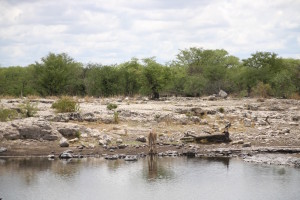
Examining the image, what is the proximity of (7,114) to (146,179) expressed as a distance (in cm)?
1371

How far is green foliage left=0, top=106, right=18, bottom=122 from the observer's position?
3131 cm

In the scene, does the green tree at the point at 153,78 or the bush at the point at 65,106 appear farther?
the green tree at the point at 153,78

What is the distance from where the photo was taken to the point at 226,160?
26.6 metres

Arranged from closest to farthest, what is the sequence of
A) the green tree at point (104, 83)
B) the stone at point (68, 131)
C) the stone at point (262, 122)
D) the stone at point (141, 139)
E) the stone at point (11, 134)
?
the stone at point (11, 134) < the stone at point (68, 131) < the stone at point (141, 139) < the stone at point (262, 122) < the green tree at point (104, 83)

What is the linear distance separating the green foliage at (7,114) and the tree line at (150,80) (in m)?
27.5

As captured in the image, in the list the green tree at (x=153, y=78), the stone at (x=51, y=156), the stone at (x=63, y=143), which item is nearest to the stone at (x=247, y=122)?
the stone at (x=63, y=143)

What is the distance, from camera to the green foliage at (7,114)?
103 feet

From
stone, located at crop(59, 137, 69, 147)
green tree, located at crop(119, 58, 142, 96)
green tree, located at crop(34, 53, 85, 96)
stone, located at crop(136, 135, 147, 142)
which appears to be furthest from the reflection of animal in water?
green tree, located at crop(119, 58, 142, 96)

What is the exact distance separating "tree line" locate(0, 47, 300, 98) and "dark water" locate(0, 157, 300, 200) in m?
35.4

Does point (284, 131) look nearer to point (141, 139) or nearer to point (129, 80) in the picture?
point (141, 139)

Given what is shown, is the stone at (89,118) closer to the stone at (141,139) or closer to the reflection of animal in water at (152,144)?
the stone at (141,139)

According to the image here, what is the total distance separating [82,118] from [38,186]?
13735mm

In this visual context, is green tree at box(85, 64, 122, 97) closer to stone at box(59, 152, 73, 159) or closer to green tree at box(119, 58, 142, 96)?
green tree at box(119, 58, 142, 96)

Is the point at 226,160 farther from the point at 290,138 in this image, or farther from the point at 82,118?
the point at 82,118
